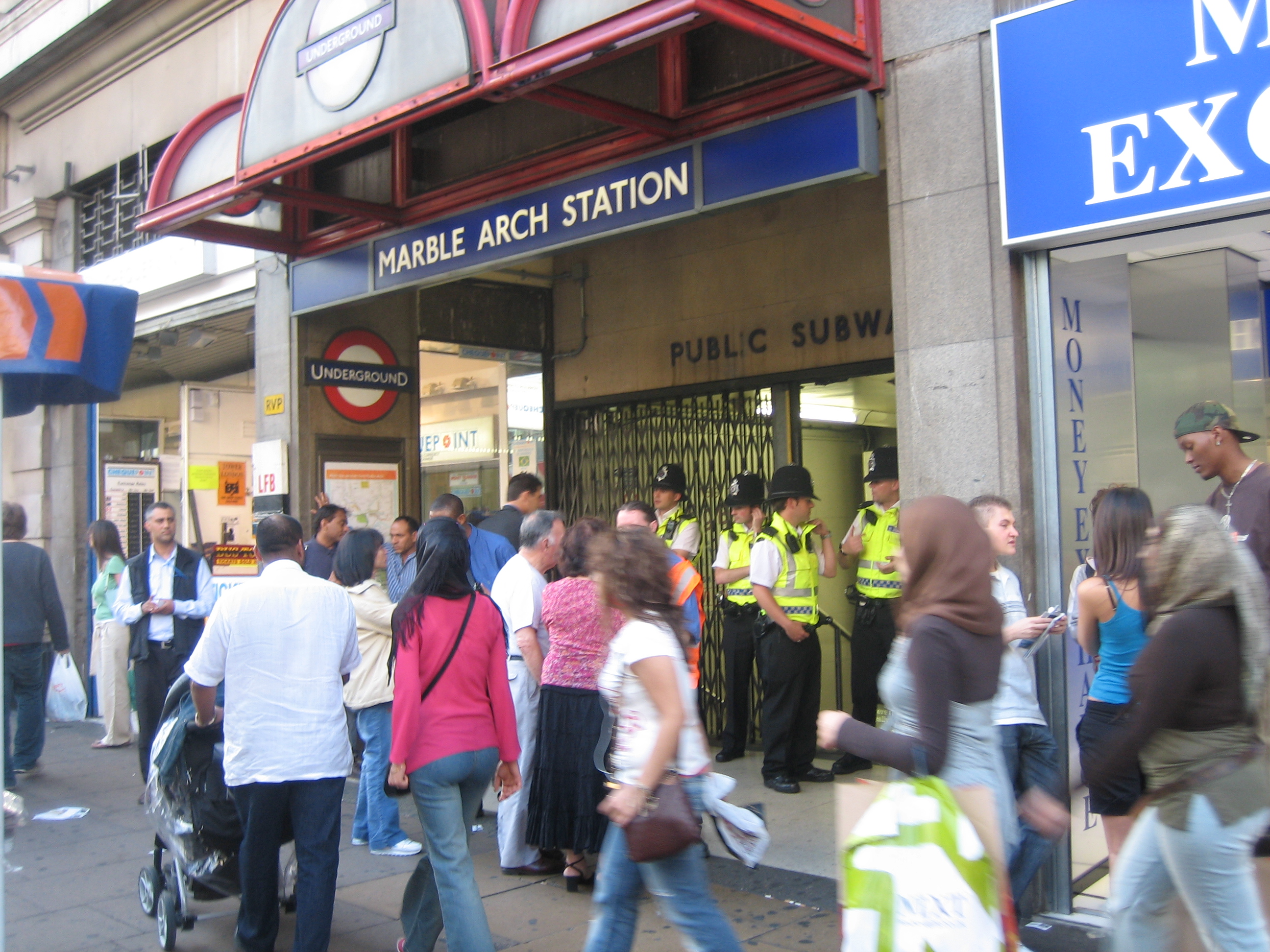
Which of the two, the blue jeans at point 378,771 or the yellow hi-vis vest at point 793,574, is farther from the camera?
the yellow hi-vis vest at point 793,574

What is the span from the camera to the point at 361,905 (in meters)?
5.33

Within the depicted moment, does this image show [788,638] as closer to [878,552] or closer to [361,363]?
[878,552]

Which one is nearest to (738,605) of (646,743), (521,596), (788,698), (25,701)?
(788,698)

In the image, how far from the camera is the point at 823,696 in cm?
896

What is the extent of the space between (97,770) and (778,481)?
5738mm

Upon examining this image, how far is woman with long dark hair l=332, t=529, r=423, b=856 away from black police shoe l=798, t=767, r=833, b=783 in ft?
8.72

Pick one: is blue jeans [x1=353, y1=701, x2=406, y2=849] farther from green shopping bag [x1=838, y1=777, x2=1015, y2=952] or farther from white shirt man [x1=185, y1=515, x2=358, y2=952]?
green shopping bag [x1=838, y1=777, x2=1015, y2=952]

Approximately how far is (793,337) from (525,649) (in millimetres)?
3924

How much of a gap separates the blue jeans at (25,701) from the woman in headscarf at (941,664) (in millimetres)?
7490

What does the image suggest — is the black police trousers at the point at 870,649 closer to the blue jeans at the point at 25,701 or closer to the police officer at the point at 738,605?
the police officer at the point at 738,605

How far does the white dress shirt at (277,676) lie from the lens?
14.0ft

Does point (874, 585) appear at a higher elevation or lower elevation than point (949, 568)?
lower

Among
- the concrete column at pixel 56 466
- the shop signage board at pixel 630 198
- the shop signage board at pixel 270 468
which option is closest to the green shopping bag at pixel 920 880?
the shop signage board at pixel 630 198

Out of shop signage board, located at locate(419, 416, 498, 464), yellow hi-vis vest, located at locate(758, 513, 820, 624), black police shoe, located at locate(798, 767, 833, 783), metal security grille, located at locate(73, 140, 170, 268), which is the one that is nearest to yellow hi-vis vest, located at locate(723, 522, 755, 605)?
yellow hi-vis vest, located at locate(758, 513, 820, 624)
